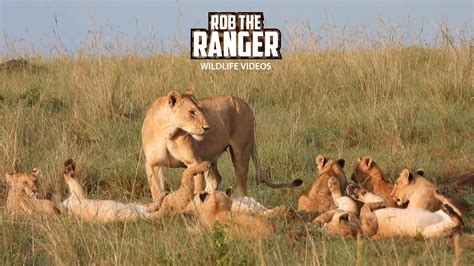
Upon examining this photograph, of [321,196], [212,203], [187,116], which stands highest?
[187,116]

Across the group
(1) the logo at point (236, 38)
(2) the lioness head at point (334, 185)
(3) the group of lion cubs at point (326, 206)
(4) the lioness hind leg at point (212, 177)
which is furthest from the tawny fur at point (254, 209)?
(1) the logo at point (236, 38)

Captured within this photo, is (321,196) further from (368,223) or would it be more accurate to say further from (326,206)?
(368,223)

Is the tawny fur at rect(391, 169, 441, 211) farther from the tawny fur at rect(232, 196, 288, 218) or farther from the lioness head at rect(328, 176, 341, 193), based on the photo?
the tawny fur at rect(232, 196, 288, 218)

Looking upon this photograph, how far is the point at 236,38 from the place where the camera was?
11.7 m

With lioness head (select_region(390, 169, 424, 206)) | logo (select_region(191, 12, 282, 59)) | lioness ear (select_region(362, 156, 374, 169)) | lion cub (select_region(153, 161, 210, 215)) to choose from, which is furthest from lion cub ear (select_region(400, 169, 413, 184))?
logo (select_region(191, 12, 282, 59))

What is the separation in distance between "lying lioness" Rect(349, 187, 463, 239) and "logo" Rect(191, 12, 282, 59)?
22.0 feet

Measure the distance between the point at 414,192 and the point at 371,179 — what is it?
57cm

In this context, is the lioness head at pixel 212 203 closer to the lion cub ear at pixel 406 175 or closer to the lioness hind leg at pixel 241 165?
the lion cub ear at pixel 406 175

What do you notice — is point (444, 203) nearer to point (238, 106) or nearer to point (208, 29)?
point (238, 106)

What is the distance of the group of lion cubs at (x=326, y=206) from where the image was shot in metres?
4.90

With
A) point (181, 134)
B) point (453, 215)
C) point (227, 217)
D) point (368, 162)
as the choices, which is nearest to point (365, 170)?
point (368, 162)

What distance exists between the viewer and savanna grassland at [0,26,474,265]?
14.9 feet

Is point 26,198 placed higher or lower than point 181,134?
lower

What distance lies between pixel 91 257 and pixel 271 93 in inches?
247
